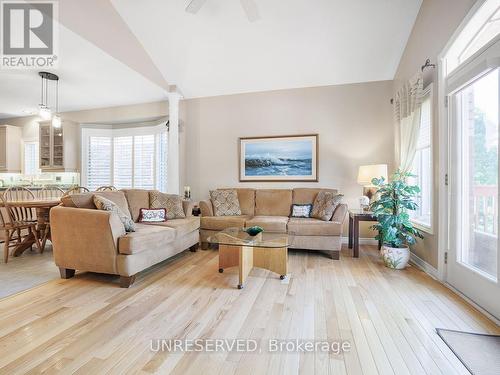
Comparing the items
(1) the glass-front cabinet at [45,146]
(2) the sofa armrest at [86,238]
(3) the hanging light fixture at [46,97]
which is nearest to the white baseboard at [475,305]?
(2) the sofa armrest at [86,238]

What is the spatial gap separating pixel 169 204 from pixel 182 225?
64 centimetres

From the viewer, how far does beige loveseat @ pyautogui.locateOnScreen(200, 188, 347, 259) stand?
3.38 m

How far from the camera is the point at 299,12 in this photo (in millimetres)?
3303

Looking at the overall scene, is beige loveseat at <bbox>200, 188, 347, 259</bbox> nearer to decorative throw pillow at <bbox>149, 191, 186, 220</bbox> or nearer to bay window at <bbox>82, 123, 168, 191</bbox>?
decorative throw pillow at <bbox>149, 191, 186, 220</bbox>

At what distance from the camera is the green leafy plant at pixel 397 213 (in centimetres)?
299

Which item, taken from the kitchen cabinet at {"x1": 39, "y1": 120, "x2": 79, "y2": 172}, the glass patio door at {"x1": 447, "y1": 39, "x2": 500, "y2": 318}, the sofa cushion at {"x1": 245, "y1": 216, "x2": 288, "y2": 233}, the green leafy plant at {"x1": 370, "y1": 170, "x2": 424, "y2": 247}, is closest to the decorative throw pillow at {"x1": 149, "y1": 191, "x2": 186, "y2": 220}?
the sofa cushion at {"x1": 245, "y1": 216, "x2": 288, "y2": 233}

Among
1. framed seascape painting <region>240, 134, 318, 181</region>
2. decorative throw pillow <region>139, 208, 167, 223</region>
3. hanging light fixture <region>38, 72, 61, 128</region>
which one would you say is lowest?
decorative throw pillow <region>139, 208, 167, 223</region>

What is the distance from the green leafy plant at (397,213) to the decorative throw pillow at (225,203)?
2157mm

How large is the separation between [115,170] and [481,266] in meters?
6.45

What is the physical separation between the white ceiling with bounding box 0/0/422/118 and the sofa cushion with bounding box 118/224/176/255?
2.85 meters

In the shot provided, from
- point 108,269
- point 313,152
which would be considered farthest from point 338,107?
point 108,269

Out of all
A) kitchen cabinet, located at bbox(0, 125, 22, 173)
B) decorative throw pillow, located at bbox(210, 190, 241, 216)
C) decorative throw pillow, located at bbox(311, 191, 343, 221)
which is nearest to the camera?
decorative throw pillow, located at bbox(311, 191, 343, 221)

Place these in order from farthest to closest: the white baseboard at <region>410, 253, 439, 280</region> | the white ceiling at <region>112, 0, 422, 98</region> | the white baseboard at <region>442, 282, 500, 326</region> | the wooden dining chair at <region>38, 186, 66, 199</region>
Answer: the wooden dining chair at <region>38, 186, 66, 199</region>
the white ceiling at <region>112, 0, 422, 98</region>
the white baseboard at <region>410, 253, 439, 280</region>
the white baseboard at <region>442, 282, 500, 326</region>

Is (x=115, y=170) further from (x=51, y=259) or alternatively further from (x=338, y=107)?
(x=338, y=107)
